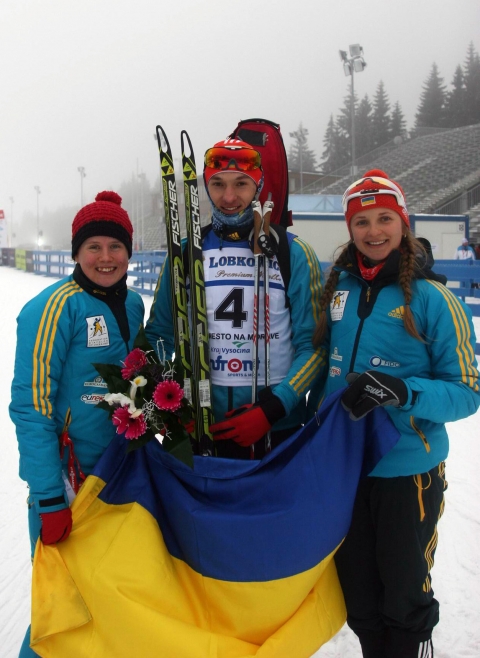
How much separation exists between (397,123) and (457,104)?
701cm

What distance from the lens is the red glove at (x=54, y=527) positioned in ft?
5.84

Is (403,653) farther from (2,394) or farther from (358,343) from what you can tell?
(2,394)

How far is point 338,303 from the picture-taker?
211 centimetres

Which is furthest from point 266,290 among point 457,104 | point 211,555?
point 457,104

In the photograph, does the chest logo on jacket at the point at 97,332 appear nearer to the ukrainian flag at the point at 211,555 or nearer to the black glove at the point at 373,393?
the ukrainian flag at the point at 211,555

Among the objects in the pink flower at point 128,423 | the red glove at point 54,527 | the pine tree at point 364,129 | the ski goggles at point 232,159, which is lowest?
the red glove at point 54,527

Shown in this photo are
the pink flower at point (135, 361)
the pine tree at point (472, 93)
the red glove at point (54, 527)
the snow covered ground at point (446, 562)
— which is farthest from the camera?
the pine tree at point (472, 93)

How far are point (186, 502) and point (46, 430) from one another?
1.87ft

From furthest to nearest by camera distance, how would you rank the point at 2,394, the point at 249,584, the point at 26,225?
the point at 26,225, the point at 2,394, the point at 249,584

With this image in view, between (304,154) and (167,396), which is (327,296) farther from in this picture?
(304,154)

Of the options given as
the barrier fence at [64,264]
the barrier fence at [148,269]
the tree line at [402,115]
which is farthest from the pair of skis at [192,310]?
the tree line at [402,115]

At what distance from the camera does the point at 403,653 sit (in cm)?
193

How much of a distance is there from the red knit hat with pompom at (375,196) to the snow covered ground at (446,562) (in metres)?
1.95

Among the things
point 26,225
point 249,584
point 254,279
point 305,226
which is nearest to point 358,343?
point 254,279
